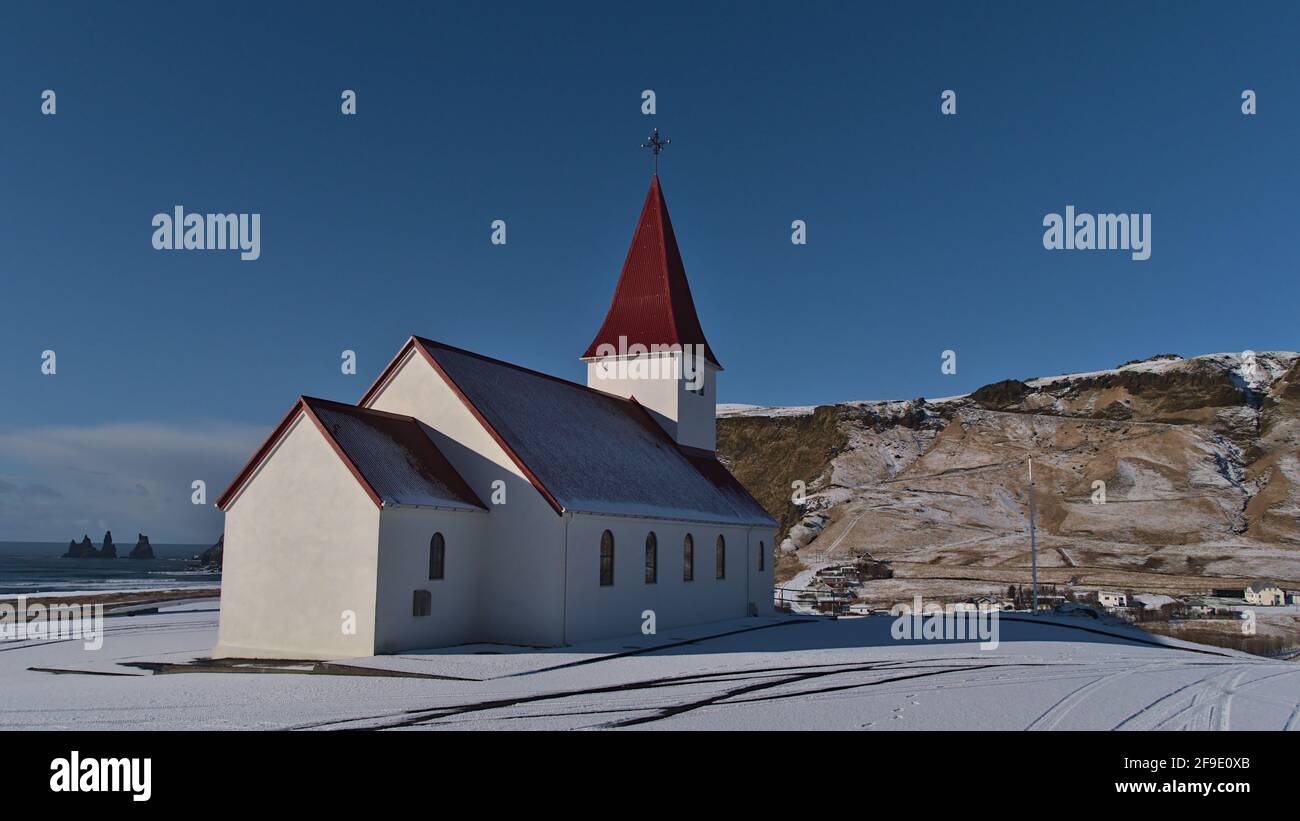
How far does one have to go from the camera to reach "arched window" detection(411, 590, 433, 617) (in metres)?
21.5

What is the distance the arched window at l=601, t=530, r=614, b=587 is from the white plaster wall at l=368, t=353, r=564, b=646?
6.61 ft

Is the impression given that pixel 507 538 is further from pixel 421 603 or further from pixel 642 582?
pixel 642 582

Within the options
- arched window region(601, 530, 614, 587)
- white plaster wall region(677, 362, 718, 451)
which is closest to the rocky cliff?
white plaster wall region(677, 362, 718, 451)

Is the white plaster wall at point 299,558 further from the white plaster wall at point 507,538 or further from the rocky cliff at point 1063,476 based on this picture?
the rocky cliff at point 1063,476

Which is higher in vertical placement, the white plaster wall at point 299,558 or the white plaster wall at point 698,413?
the white plaster wall at point 698,413

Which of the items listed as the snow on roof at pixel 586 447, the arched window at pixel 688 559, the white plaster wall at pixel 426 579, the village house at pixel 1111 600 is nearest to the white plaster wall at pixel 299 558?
the white plaster wall at pixel 426 579

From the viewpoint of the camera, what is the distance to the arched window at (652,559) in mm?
27031

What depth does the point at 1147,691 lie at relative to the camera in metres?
16.1

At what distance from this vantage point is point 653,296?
36.7 metres

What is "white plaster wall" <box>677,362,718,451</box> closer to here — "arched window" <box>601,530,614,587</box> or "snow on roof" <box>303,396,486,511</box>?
"arched window" <box>601,530,614,587</box>

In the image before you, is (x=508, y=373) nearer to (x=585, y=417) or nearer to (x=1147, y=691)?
(x=585, y=417)

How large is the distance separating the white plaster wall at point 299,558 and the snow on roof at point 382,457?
0.88 feet

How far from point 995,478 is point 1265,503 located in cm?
2276
